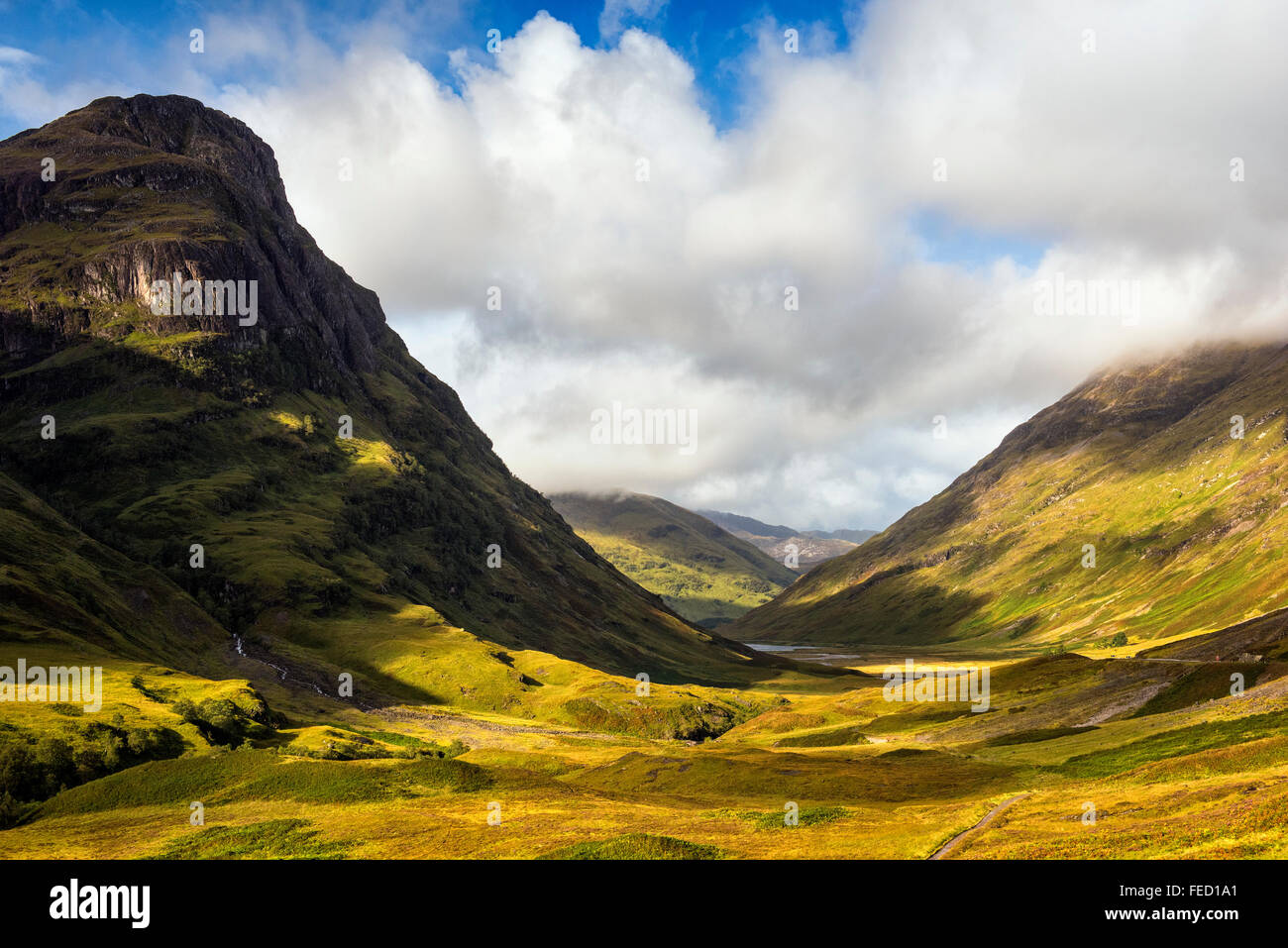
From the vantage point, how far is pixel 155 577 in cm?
18788

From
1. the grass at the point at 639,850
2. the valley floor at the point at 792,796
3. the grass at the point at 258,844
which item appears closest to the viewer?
the grass at the point at 639,850

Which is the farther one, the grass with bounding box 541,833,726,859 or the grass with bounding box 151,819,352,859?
the grass with bounding box 151,819,352,859

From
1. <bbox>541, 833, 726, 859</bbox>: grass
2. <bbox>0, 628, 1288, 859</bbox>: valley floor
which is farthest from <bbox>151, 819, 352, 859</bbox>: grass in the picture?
<bbox>541, 833, 726, 859</bbox>: grass

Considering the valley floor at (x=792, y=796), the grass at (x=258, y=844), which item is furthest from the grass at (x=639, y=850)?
the grass at (x=258, y=844)

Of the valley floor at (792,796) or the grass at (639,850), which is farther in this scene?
the valley floor at (792,796)

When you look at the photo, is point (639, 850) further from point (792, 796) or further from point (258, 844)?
point (792, 796)

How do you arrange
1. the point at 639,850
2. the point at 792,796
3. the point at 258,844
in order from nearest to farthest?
the point at 639,850
the point at 258,844
the point at 792,796

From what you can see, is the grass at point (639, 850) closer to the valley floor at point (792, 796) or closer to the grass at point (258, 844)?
the valley floor at point (792, 796)

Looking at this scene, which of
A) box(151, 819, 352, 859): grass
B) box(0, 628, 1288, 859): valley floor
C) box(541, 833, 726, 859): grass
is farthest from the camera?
box(151, 819, 352, 859): grass

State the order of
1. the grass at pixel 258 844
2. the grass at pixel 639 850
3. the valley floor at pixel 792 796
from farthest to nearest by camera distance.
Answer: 1. the grass at pixel 258 844
2. the valley floor at pixel 792 796
3. the grass at pixel 639 850

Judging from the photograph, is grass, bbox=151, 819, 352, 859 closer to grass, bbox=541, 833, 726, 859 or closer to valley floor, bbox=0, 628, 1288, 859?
valley floor, bbox=0, 628, 1288, 859

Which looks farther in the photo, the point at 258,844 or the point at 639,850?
the point at 258,844

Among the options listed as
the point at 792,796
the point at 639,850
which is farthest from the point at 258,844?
the point at 792,796
